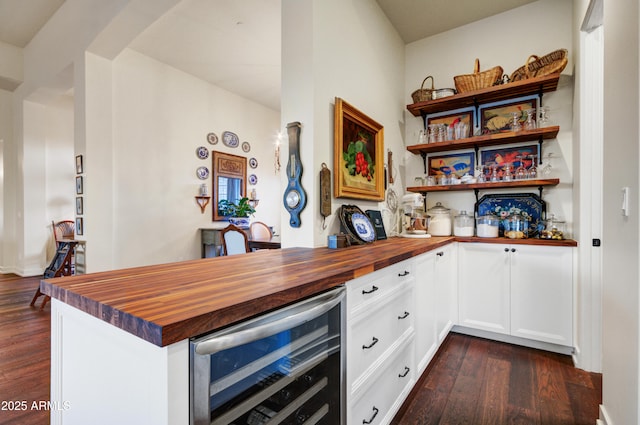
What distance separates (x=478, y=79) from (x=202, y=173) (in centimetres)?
385

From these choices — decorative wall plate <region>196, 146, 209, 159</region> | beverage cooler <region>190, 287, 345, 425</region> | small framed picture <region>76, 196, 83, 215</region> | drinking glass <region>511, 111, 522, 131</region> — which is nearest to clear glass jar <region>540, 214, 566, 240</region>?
drinking glass <region>511, 111, 522, 131</region>

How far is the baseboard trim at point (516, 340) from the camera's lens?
2332 millimetres

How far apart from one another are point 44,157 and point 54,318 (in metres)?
5.79

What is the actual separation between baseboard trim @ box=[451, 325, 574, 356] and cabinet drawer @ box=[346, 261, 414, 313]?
4.64 ft

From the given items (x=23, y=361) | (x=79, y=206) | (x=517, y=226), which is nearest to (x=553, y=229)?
(x=517, y=226)

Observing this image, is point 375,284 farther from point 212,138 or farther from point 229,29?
point 212,138

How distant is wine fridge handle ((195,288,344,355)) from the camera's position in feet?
2.12

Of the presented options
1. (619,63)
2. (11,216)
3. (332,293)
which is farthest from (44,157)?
(619,63)

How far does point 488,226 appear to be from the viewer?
2.66 metres

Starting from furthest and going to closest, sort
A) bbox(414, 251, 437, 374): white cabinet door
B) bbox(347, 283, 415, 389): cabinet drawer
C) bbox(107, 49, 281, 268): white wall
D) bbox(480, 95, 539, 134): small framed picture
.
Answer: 1. bbox(107, 49, 281, 268): white wall
2. bbox(480, 95, 539, 134): small framed picture
3. bbox(414, 251, 437, 374): white cabinet door
4. bbox(347, 283, 415, 389): cabinet drawer

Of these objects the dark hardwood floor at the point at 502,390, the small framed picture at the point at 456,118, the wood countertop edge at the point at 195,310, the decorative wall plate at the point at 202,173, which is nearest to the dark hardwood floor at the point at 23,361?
the wood countertop edge at the point at 195,310

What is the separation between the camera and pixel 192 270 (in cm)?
117

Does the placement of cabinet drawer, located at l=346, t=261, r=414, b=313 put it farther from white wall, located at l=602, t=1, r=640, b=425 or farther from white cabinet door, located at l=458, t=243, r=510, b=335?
white cabinet door, located at l=458, t=243, r=510, b=335

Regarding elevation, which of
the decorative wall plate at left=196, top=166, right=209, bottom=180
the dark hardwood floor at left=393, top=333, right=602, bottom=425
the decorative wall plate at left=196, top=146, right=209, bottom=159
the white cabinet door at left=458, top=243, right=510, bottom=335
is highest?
the decorative wall plate at left=196, top=146, right=209, bottom=159
